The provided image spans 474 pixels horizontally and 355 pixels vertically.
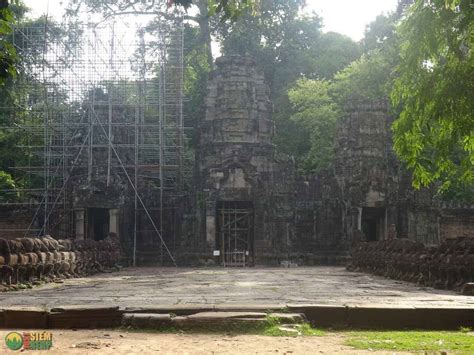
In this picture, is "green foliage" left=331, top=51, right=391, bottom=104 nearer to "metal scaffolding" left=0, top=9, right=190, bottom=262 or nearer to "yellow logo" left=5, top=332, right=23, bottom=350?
"metal scaffolding" left=0, top=9, right=190, bottom=262

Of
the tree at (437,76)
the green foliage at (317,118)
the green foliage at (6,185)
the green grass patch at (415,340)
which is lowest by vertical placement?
the green grass patch at (415,340)

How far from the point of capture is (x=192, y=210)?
87.3ft

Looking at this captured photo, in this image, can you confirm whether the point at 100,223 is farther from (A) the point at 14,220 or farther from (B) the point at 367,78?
(B) the point at 367,78

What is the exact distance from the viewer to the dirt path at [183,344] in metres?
6.25

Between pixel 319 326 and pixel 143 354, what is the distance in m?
2.92

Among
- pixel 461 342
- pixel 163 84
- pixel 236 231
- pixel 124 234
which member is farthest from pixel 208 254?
pixel 461 342

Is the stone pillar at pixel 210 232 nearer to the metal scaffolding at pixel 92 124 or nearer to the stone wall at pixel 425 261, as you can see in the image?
the metal scaffolding at pixel 92 124

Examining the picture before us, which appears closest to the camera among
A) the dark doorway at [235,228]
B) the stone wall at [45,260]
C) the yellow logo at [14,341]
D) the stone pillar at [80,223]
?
the yellow logo at [14,341]

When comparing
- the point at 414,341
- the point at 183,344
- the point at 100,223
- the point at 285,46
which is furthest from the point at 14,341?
the point at 285,46

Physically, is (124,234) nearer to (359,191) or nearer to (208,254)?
(208,254)

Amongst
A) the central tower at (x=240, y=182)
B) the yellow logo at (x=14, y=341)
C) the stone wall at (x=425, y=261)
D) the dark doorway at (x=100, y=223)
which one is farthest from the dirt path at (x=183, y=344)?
the dark doorway at (x=100, y=223)

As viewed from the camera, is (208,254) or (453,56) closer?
(453,56)

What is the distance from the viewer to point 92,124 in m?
27.8

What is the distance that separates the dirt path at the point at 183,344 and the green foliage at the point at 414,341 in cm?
26
